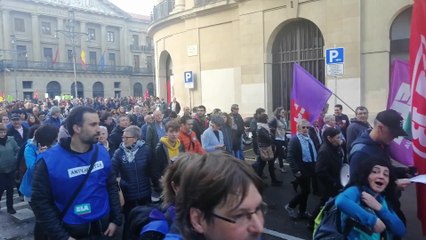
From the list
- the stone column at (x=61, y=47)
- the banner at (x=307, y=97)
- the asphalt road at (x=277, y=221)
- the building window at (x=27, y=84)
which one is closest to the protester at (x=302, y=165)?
the asphalt road at (x=277, y=221)

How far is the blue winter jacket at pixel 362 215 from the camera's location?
2.69 metres

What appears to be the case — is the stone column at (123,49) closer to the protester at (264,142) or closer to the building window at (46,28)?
the building window at (46,28)

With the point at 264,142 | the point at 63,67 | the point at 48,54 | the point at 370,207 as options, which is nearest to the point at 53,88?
the point at 63,67

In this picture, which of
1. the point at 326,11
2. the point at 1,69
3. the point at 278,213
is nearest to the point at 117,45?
the point at 1,69

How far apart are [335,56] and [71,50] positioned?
56.5 m

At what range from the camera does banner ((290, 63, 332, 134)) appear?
6879 millimetres

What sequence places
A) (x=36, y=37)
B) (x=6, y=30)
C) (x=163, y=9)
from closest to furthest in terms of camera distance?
(x=163, y=9)
(x=6, y=30)
(x=36, y=37)

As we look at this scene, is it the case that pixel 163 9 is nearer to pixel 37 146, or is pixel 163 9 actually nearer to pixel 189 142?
pixel 189 142

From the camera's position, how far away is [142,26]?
6912 centimetres

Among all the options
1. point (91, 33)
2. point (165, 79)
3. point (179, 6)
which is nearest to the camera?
point (179, 6)

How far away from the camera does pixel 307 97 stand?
702 centimetres

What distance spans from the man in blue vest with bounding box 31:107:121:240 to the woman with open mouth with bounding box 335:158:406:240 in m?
2.02

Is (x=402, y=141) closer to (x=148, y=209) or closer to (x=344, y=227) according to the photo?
(x=344, y=227)

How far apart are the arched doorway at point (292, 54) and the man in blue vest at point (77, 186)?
11.5m
